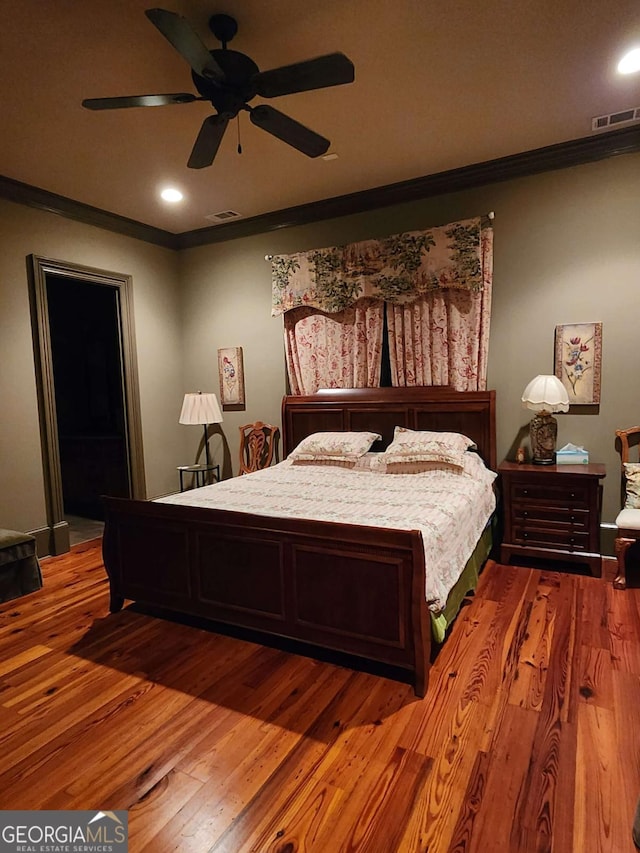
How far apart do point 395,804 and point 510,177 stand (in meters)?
3.91

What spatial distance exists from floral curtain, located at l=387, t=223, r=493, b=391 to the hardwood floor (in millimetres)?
1879

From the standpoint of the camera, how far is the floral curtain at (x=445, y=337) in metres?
3.79

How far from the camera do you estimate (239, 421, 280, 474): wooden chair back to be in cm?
484

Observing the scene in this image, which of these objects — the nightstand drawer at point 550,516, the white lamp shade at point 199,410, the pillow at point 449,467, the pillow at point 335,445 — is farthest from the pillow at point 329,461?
the nightstand drawer at point 550,516

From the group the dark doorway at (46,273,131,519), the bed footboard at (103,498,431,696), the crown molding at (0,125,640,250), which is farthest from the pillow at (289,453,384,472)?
the dark doorway at (46,273,131,519)

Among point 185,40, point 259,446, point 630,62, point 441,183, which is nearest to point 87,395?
point 259,446

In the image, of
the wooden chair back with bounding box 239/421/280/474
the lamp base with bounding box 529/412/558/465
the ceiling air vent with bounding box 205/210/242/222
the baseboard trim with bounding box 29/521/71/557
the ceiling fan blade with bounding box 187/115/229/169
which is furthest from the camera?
the wooden chair back with bounding box 239/421/280/474

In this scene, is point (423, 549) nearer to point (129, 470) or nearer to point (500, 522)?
→ point (500, 522)

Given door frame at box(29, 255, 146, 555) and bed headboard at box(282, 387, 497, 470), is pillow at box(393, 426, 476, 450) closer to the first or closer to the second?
bed headboard at box(282, 387, 497, 470)

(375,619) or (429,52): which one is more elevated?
(429,52)

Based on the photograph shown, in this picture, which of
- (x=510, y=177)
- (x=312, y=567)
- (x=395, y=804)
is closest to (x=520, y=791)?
(x=395, y=804)

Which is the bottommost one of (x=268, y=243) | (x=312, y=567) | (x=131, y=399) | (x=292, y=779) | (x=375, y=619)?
(x=292, y=779)

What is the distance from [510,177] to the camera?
3.65 meters

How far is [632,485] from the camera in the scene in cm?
320
